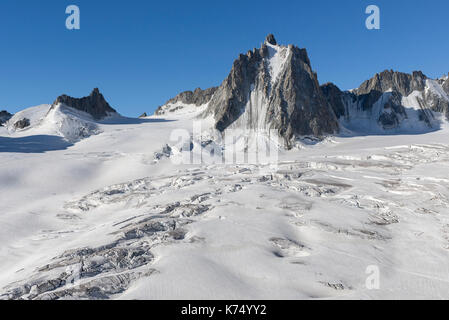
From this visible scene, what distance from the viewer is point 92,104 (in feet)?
220

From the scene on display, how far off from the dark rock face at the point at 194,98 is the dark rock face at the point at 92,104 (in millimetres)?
25613

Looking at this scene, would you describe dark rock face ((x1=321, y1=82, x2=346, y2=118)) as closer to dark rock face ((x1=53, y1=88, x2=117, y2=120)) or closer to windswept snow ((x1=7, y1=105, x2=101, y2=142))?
dark rock face ((x1=53, y1=88, x2=117, y2=120))

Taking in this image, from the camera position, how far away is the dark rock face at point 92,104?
6358 cm

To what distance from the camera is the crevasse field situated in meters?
8.52

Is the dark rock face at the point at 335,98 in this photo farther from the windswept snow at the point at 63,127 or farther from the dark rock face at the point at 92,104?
the windswept snow at the point at 63,127

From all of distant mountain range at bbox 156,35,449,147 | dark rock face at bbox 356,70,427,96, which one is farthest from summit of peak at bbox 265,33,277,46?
dark rock face at bbox 356,70,427,96

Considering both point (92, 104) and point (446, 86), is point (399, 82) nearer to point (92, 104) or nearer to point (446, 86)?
point (446, 86)

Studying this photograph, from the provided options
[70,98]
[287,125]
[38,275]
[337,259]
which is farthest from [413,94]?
[38,275]

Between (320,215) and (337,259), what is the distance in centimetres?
448

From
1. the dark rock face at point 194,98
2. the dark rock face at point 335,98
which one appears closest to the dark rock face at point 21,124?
the dark rock face at point 194,98

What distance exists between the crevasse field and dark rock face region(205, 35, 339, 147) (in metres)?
24.3

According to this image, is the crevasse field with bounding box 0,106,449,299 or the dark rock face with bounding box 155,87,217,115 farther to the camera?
the dark rock face with bounding box 155,87,217,115

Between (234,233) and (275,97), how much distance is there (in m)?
46.0
